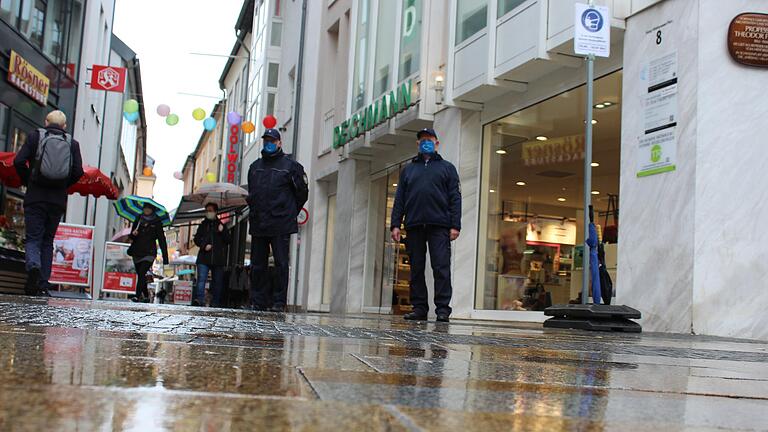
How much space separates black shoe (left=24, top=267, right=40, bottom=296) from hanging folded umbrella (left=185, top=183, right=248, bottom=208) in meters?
13.0

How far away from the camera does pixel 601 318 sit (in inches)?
322

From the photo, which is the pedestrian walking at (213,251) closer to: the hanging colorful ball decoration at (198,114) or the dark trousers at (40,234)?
the dark trousers at (40,234)

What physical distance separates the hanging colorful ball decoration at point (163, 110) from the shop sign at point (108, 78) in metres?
6.61

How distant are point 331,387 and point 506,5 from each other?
35.4 ft

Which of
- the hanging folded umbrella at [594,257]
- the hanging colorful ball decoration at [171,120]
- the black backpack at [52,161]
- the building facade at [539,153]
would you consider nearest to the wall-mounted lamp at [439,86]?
the building facade at [539,153]

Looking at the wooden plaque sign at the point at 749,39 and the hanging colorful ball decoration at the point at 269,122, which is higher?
the hanging colorful ball decoration at the point at 269,122

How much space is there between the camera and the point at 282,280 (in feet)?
33.2

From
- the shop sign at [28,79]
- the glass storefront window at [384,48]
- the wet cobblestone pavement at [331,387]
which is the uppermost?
the glass storefront window at [384,48]

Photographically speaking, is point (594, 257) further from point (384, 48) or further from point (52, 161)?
point (384, 48)

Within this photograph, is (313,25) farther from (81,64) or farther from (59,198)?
(59,198)

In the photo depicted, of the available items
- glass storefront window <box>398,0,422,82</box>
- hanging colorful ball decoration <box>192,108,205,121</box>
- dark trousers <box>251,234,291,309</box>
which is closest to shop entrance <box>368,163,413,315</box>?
glass storefront window <box>398,0,422,82</box>

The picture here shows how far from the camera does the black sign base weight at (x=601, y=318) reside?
26.2ft

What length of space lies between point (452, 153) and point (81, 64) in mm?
13730

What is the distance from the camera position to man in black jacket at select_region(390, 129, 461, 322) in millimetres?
8812
